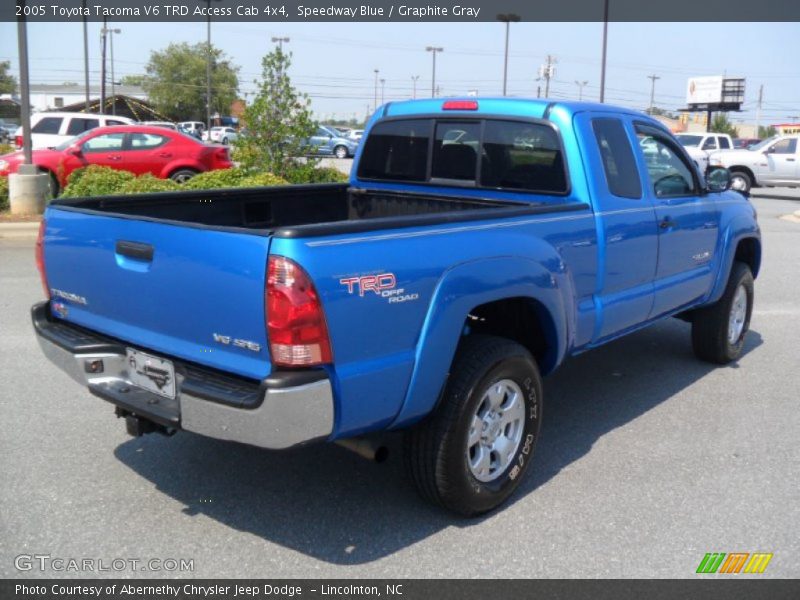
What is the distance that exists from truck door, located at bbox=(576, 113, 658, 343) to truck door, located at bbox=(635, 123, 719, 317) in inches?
5.7

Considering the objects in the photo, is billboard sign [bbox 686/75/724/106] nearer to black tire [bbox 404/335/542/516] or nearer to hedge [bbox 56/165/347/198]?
hedge [bbox 56/165/347/198]

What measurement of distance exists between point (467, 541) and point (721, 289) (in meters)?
3.47

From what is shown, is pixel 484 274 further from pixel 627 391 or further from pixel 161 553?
pixel 627 391

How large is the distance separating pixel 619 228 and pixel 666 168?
3.80 ft

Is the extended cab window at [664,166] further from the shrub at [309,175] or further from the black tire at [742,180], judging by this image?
the black tire at [742,180]

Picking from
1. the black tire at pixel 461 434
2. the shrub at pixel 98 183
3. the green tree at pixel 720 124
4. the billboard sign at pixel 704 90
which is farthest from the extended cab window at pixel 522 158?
the green tree at pixel 720 124

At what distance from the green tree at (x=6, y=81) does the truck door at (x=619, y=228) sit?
8585 centimetres

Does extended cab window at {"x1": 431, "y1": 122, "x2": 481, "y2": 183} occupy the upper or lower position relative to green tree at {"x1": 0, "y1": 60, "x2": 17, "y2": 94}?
lower

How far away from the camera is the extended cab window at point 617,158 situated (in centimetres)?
475

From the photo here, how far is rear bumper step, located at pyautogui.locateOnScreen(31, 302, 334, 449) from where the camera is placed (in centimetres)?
295

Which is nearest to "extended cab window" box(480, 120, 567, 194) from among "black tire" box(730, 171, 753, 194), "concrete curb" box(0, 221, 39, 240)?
"concrete curb" box(0, 221, 39, 240)

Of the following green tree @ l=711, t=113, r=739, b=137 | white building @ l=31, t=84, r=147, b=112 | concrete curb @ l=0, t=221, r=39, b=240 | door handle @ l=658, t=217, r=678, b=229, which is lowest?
concrete curb @ l=0, t=221, r=39, b=240
